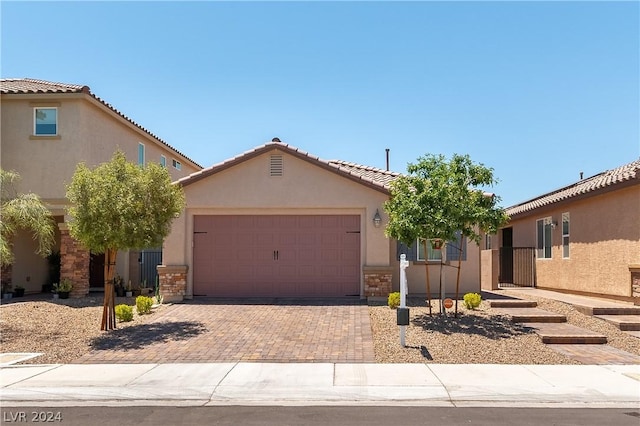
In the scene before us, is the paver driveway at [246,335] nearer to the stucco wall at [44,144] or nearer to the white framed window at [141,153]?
the stucco wall at [44,144]

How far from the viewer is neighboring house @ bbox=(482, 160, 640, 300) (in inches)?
571

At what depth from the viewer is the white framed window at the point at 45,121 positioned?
746 inches

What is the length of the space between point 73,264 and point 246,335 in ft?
33.1

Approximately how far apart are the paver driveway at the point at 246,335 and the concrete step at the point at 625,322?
5896mm

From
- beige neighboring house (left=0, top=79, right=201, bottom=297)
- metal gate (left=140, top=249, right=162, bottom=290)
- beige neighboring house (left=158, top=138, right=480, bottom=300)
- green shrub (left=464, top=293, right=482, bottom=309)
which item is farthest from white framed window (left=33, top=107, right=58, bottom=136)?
green shrub (left=464, top=293, right=482, bottom=309)

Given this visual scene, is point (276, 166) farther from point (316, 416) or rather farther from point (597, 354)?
point (316, 416)

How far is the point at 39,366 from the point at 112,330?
2808 mm

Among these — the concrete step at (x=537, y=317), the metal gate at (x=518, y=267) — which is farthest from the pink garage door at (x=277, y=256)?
the metal gate at (x=518, y=267)

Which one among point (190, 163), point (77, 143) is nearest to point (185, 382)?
point (77, 143)

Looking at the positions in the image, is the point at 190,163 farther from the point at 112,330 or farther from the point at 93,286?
the point at 112,330

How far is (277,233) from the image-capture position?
1662cm

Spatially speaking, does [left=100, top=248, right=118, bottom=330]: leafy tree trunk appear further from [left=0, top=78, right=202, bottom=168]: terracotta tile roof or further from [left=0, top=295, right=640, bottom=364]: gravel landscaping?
[left=0, top=78, right=202, bottom=168]: terracotta tile roof

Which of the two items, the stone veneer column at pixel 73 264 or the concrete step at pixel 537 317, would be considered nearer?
the concrete step at pixel 537 317

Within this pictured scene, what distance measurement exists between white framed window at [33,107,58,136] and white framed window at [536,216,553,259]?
61.4 feet
